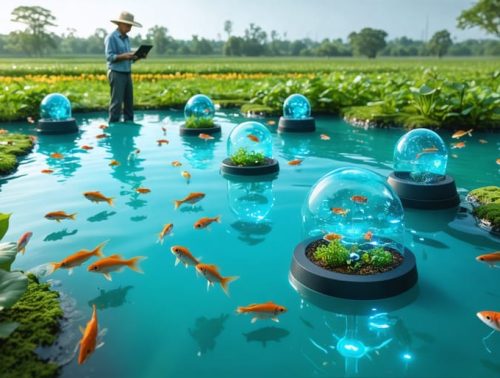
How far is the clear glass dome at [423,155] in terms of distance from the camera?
680cm

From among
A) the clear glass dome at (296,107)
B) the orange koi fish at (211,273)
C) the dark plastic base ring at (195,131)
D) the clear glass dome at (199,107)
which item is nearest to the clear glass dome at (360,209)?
the orange koi fish at (211,273)

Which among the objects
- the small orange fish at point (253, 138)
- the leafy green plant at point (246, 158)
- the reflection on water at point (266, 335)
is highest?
the small orange fish at point (253, 138)

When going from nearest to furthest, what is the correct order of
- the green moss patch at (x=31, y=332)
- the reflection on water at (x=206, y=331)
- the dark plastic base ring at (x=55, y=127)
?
the green moss patch at (x=31, y=332), the reflection on water at (x=206, y=331), the dark plastic base ring at (x=55, y=127)

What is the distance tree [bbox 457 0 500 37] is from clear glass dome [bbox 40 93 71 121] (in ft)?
188

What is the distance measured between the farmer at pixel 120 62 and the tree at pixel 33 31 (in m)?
91.2

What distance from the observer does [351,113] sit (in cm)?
1480

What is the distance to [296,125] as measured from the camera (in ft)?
40.8

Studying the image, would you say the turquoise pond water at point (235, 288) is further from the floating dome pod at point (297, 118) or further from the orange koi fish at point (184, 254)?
the floating dome pod at point (297, 118)

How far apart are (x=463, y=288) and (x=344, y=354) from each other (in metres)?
1.63

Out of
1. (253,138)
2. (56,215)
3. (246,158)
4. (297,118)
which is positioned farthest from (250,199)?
(297,118)

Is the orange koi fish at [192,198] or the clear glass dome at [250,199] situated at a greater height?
the orange koi fish at [192,198]

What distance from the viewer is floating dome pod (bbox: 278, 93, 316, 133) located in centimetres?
1246

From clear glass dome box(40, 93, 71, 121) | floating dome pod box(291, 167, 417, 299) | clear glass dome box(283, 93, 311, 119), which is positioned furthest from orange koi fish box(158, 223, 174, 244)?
clear glass dome box(40, 93, 71, 121)

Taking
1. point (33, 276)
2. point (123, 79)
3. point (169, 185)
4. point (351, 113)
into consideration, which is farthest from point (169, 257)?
point (351, 113)
